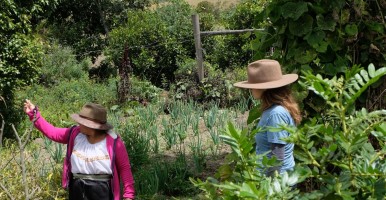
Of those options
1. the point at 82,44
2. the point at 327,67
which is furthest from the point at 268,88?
the point at 82,44

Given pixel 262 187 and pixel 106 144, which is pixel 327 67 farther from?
pixel 262 187

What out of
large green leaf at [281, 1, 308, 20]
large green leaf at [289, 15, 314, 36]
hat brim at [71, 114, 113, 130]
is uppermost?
large green leaf at [281, 1, 308, 20]

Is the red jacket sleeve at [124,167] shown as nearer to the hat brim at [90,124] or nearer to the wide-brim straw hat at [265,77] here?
the hat brim at [90,124]

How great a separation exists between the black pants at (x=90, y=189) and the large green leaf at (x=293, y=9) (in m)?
1.51

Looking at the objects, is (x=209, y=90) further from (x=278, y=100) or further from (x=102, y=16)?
(x=102, y=16)

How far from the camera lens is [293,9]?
10.2 ft

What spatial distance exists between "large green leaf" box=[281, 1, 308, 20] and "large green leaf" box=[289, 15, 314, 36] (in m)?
0.06

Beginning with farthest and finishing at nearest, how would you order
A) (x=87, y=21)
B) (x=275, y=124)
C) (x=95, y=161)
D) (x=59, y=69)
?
(x=87, y=21), (x=59, y=69), (x=95, y=161), (x=275, y=124)

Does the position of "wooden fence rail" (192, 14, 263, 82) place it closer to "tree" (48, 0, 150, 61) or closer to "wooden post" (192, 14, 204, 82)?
"wooden post" (192, 14, 204, 82)

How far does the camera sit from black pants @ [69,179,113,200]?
11.3ft

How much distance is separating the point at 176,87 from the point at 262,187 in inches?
347

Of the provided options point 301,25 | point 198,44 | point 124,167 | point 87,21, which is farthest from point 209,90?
point 87,21

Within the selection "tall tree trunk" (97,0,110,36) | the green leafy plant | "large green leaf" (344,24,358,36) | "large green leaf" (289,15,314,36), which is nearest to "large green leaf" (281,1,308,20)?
"large green leaf" (289,15,314,36)

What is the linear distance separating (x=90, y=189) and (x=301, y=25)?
1.62 m
